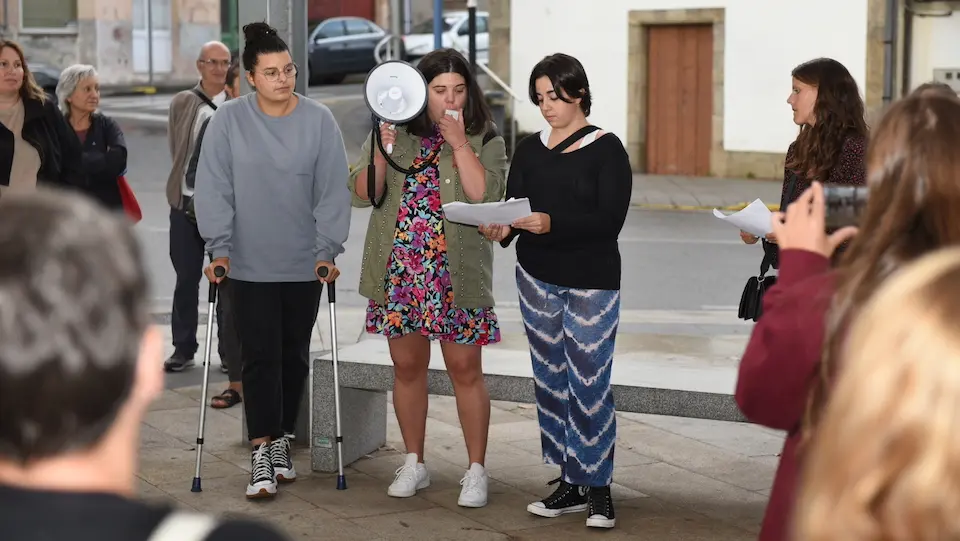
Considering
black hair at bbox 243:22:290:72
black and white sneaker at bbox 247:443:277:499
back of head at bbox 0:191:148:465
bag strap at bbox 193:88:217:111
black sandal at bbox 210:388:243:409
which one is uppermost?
black hair at bbox 243:22:290:72

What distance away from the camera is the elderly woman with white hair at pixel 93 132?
27.0 feet

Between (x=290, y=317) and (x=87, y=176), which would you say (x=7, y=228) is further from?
(x=87, y=176)

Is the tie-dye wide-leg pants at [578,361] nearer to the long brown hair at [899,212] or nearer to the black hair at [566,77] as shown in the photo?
the black hair at [566,77]

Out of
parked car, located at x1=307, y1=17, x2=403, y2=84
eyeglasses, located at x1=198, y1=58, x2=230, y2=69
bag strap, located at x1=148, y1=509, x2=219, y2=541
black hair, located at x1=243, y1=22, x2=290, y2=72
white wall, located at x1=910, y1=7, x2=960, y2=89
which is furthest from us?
parked car, located at x1=307, y1=17, x2=403, y2=84

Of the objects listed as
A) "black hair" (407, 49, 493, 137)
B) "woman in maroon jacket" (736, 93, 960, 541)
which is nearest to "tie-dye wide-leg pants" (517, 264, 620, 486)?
"black hair" (407, 49, 493, 137)

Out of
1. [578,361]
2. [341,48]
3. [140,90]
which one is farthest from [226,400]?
[140,90]

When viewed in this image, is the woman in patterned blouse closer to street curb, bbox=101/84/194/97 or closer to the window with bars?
street curb, bbox=101/84/194/97

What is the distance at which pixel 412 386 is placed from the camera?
6082 mm

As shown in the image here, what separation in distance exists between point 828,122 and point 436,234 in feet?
5.10

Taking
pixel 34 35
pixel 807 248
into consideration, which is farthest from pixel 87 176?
pixel 34 35

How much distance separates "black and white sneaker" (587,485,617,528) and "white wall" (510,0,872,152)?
1596cm

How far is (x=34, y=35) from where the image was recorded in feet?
120

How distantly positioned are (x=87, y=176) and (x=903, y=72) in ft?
49.2

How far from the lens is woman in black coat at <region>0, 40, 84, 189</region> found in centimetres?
707
